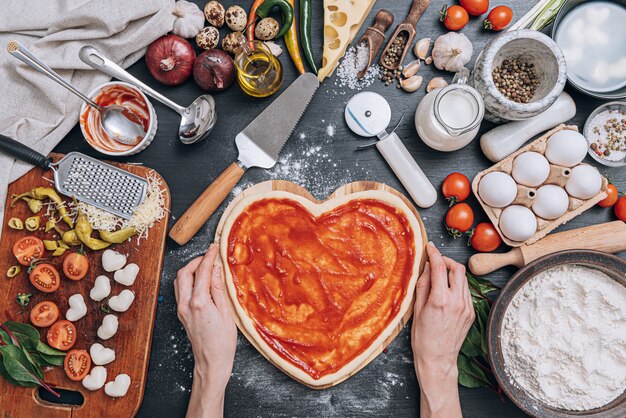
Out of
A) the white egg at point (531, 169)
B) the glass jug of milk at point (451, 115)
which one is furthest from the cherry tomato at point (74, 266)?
the white egg at point (531, 169)

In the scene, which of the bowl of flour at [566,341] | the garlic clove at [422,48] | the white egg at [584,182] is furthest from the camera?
the garlic clove at [422,48]

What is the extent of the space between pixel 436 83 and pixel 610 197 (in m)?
1.06

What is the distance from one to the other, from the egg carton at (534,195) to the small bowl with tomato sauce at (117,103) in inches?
66.0

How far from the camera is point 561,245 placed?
2.20m

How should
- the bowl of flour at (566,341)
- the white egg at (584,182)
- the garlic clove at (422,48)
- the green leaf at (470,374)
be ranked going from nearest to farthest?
the bowl of flour at (566,341) < the white egg at (584,182) < the green leaf at (470,374) < the garlic clove at (422,48)

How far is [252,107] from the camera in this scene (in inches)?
93.3

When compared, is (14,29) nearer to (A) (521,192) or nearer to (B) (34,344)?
(B) (34,344)

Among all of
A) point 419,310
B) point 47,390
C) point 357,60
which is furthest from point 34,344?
point 357,60

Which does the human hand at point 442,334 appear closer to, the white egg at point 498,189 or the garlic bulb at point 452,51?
the white egg at point 498,189

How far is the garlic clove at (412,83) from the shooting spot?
7.61 ft

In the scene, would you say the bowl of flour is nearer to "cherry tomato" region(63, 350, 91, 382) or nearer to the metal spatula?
the metal spatula

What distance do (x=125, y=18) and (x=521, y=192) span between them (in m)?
2.12

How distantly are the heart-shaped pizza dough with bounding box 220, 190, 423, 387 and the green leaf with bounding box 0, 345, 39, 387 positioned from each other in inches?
39.0

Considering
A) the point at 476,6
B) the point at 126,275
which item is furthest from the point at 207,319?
the point at 476,6
